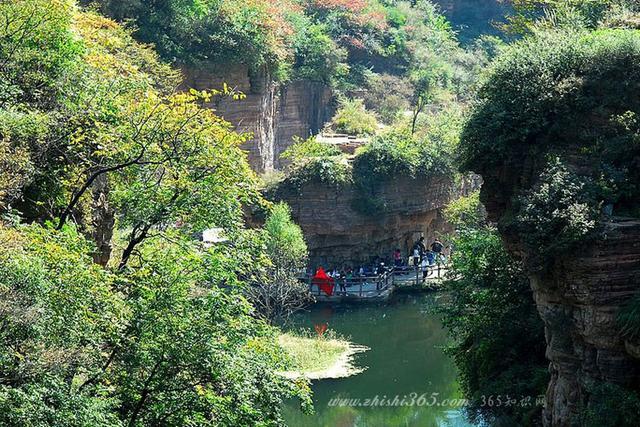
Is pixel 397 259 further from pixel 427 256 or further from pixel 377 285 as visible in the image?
pixel 377 285

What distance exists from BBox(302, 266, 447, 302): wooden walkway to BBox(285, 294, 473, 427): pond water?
1.74 ft

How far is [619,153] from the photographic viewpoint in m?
16.7

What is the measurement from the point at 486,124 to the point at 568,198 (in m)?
2.73

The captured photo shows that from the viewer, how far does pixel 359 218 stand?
3803 cm

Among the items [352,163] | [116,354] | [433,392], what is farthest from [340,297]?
[116,354]

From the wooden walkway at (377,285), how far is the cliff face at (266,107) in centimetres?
581

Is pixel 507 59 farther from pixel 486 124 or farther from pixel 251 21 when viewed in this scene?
pixel 251 21

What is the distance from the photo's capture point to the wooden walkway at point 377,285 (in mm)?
35625

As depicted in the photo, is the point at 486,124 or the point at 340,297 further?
the point at 340,297

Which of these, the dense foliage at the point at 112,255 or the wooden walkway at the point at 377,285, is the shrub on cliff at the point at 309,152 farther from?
the dense foliage at the point at 112,255

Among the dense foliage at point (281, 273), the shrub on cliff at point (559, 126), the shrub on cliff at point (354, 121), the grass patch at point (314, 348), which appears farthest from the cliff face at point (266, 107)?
the shrub on cliff at point (559, 126)

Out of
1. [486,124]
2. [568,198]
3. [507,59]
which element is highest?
[507,59]

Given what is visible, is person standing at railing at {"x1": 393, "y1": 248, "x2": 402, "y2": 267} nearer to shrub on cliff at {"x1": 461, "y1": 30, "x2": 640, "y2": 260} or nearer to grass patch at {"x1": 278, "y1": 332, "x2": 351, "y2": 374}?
grass patch at {"x1": 278, "y1": 332, "x2": 351, "y2": 374}

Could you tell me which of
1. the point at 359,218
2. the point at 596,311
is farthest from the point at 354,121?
the point at 596,311
